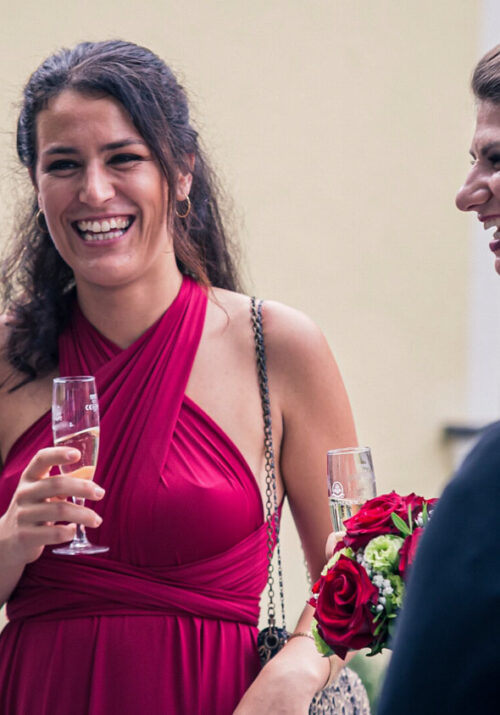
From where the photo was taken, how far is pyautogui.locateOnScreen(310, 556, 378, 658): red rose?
172cm

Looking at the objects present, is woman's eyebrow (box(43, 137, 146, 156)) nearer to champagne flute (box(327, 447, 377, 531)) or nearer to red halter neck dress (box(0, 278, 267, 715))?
red halter neck dress (box(0, 278, 267, 715))

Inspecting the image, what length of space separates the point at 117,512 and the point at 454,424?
12.5ft

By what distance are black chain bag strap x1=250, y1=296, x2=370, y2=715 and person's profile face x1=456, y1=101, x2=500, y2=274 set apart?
1065 mm

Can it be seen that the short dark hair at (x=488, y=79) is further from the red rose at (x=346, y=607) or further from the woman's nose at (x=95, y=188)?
the woman's nose at (x=95, y=188)

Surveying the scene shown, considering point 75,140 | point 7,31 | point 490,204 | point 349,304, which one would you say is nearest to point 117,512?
point 75,140

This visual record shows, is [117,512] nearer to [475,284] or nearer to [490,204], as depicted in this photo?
[490,204]

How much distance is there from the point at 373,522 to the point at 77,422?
2.86ft

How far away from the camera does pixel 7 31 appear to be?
15.5 ft

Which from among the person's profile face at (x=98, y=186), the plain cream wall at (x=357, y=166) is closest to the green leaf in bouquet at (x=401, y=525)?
the person's profile face at (x=98, y=186)

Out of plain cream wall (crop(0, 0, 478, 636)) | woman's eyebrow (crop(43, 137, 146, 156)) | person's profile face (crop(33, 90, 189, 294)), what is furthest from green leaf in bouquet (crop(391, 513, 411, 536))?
plain cream wall (crop(0, 0, 478, 636))

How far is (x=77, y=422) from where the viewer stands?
2445mm

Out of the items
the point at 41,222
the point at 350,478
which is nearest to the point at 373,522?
the point at 350,478

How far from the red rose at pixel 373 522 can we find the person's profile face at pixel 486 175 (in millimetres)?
411

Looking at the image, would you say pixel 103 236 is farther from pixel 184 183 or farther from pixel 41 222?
pixel 41 222
